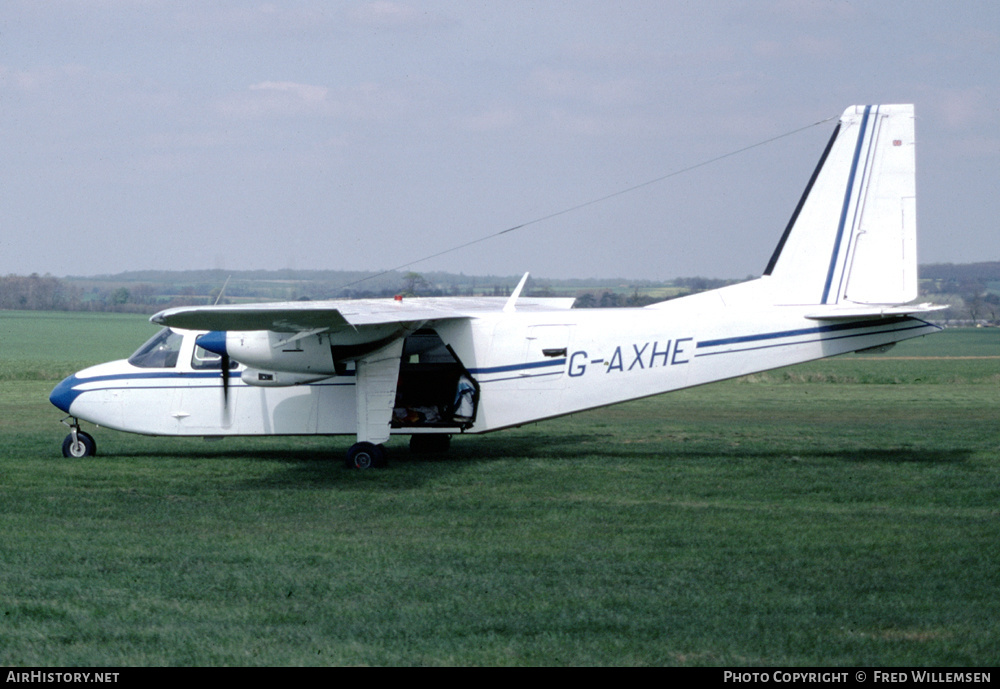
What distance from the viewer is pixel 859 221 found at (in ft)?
48.3

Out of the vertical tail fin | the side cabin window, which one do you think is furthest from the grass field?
the vertical tail fin

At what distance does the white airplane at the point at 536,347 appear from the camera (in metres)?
14.5

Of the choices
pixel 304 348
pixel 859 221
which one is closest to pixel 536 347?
pixel 304 348

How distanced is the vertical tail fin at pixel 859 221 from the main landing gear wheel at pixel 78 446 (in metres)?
10.7

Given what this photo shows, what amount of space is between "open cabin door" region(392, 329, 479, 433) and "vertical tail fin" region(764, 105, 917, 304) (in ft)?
15.8

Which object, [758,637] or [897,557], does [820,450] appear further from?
→ [758,637]

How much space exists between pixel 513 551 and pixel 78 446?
944cm

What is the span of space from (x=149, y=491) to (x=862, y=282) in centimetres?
994

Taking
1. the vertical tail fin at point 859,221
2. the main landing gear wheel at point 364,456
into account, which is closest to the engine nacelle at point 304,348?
the main landing gear wheel at point 364,456

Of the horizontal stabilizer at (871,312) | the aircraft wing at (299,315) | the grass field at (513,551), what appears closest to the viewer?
the grass field at (513,551)

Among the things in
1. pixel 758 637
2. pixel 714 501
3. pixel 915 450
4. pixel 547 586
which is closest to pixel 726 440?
pixel 915 450

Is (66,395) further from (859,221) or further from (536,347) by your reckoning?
(859,221)

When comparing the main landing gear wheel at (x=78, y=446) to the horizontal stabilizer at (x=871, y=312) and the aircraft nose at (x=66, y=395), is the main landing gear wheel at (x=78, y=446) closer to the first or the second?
the aircraft nose at (x=66, y=395)

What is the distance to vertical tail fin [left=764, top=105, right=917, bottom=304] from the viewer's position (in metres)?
14.5
